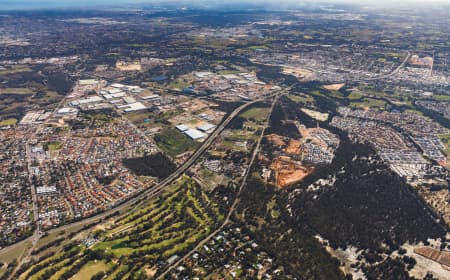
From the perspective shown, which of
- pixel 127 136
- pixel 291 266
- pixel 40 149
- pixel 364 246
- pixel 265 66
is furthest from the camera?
pixel 265 66

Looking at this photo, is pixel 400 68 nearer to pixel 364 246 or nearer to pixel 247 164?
pixel 247 164

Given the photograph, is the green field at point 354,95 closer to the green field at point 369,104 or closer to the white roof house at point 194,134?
the green field at point 369,104

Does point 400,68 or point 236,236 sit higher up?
point 400,68

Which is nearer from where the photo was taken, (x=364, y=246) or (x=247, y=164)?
(x=364, y=246)

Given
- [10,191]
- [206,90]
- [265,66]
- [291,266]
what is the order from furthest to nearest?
[265,66] < [206,90] < [10,191] < [291,266]

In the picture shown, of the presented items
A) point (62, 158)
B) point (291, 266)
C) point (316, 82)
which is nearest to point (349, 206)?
point (291, 266)

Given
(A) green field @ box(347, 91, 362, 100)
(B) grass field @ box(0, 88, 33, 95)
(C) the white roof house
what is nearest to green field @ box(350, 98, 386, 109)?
(A) green field @ box(347, 91, 362, 100)

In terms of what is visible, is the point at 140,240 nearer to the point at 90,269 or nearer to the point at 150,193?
the point at 90,269
